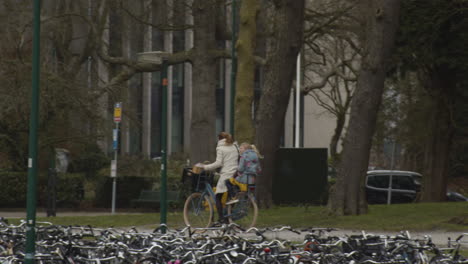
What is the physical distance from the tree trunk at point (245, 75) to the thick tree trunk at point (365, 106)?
2775 mm

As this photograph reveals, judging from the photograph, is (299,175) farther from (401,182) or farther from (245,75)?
(401,182)

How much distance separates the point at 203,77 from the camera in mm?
25250

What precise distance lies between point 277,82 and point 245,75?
111cm

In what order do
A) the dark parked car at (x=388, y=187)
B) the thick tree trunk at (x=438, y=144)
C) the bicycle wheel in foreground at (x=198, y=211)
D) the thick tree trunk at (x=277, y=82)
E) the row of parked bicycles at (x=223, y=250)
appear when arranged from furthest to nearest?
the dark parked car at (x=388, y=187) → the thick tree trunk at (x=438, y=144) → the thick tree trunk at (x=277, y=82) → the bicycle wheel in foreground at (x=198, y=211) → the row of parked bicycles at (x=223, y=250)

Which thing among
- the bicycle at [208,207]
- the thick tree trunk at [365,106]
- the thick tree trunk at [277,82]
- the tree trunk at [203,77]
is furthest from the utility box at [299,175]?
the bicycle at [208,207]

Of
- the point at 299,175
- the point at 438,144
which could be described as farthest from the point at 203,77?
the point at 438,144

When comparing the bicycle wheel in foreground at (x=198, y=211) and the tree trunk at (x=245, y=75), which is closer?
the bicycle wheel in foreground at (x=198, y=211)

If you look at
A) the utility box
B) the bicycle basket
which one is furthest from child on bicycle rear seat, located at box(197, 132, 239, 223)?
the utility box

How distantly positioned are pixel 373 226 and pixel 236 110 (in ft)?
17.0

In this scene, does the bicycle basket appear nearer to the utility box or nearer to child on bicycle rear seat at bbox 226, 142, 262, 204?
child on bicycle rear seat at bbox 226, 142, 262, 204

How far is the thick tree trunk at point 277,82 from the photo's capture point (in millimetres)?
20422

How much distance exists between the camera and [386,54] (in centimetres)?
1933

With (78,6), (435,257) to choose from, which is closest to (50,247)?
(435,257)

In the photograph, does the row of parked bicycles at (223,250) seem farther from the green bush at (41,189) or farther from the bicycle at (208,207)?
the green bush at (41,189)
